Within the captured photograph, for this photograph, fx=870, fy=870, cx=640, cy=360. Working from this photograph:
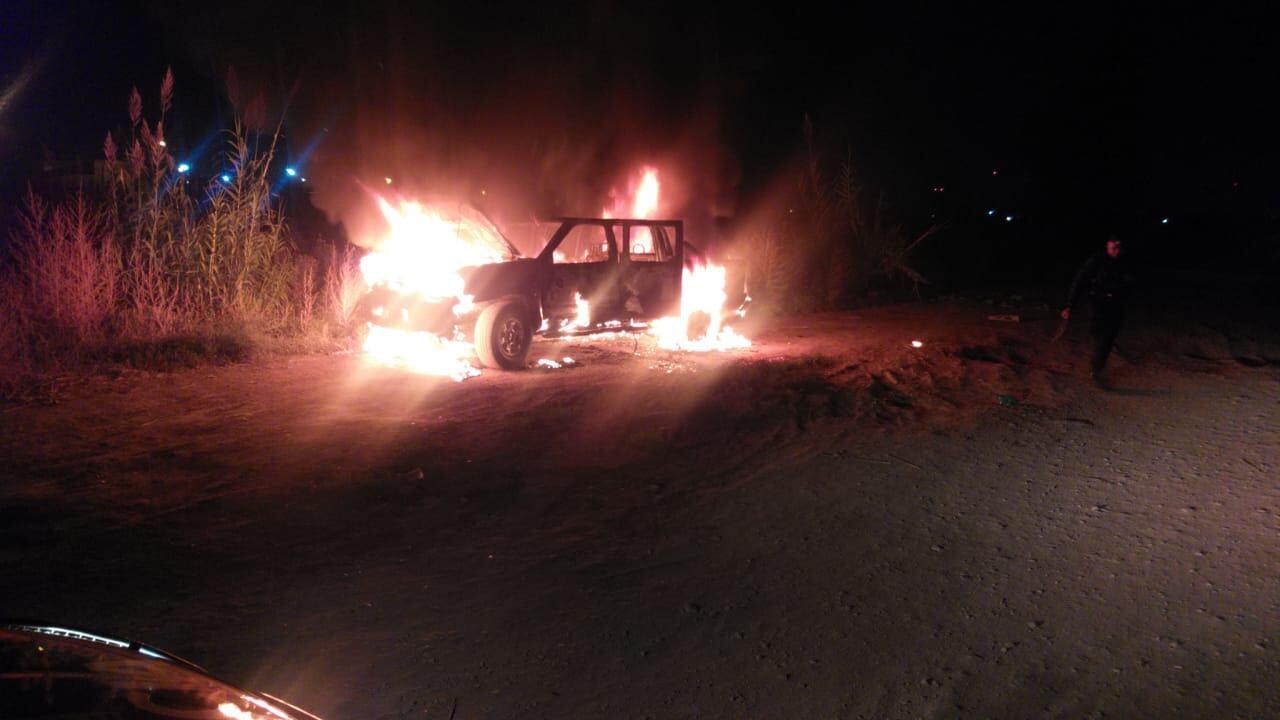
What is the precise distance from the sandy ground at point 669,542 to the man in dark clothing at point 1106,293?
1.69 feet

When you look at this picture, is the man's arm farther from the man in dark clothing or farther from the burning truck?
the burning truck

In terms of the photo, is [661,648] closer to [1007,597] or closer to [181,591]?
[1007,597]

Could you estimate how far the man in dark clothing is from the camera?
31.1ft

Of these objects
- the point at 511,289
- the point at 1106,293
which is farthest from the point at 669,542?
the point at 1106,293

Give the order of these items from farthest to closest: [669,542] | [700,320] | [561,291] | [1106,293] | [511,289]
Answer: [700,320] < [561,291] < [511,289] < [1106,293] < [669,542]

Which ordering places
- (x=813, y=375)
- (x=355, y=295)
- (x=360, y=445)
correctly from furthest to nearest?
(x=355, y=295) < (x=813, y=375) < (x=360, y=445)

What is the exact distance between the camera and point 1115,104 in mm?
30188

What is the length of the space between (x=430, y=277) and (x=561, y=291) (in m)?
1.65

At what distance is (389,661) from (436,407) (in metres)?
4.87

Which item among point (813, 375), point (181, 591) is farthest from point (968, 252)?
point (181, 591)

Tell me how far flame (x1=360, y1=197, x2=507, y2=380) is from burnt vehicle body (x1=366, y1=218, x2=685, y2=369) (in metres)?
0.11

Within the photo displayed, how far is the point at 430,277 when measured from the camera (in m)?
10.5

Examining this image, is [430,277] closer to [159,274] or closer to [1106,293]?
[159,274]

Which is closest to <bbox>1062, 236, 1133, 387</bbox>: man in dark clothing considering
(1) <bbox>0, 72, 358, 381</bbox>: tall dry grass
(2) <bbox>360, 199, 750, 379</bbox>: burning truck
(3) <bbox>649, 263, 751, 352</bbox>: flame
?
(3) <bbox>649, 263, 751, 352</bbox>: flame
